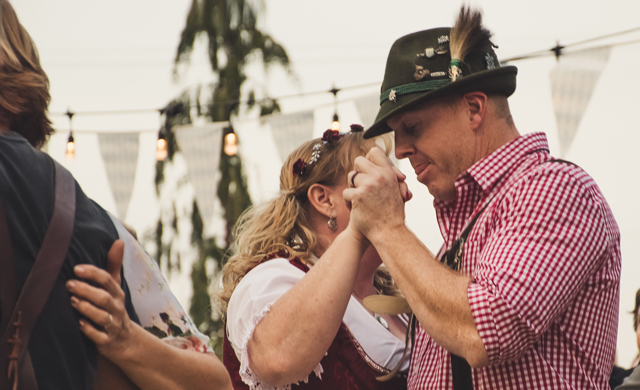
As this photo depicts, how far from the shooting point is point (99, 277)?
3.82 ft

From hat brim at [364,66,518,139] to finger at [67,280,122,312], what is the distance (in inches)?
38.5

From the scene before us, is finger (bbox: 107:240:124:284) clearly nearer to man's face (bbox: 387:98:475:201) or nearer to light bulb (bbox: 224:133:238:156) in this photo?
man's face (bbox: 387:98:475:201)

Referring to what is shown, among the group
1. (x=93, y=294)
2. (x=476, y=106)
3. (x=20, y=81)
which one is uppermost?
(x=20, y=81)

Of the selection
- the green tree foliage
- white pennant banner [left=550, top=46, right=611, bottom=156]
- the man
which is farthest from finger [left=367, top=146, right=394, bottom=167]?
the green tree foliage

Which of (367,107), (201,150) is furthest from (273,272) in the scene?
(201,150)

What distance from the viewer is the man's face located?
1847 mm

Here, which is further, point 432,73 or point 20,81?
point 432,73

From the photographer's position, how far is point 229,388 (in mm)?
1409

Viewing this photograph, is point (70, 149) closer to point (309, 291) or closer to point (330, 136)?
point (330, 136)

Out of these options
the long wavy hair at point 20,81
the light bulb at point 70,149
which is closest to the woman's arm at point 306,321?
the long wavy hair at point 20,81

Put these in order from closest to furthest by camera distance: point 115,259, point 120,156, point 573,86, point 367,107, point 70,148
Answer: point 115,259 → point 573,86 → point 367,107 → point 120,156 → point 70,148

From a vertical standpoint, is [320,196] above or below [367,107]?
below

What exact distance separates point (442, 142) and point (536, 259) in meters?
0.49

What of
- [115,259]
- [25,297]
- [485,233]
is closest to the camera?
[25,297]
